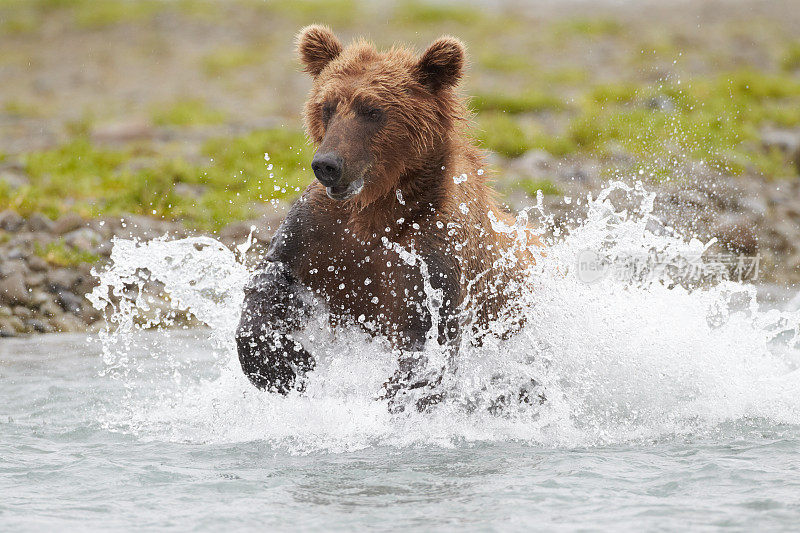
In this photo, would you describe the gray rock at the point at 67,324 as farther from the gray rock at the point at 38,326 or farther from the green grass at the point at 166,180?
the green grass at the point at 166,180

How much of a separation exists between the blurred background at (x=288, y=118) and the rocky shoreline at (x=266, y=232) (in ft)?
0.08

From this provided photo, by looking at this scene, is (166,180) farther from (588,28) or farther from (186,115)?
(588,28)

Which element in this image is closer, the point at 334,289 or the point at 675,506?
the point at 675,506

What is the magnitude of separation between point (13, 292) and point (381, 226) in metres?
4.42

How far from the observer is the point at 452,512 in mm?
4039

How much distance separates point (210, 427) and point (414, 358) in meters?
1.23

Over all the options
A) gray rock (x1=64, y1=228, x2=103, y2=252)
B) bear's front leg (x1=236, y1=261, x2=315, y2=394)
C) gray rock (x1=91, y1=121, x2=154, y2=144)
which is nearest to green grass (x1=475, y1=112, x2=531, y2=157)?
gray rock (x1=91, y1=121, x2=154, y2=144)

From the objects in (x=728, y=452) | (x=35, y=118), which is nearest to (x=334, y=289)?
(x=728, y=452)

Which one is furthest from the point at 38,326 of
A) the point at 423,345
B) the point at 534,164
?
the point at 534,164

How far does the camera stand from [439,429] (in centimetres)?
528

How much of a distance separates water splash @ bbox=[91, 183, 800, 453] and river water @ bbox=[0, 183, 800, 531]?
0.04 ft

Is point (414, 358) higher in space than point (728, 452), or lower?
higher

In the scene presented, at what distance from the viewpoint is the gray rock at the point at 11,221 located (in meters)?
9.39

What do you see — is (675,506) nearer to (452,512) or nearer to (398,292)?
(452,512)
